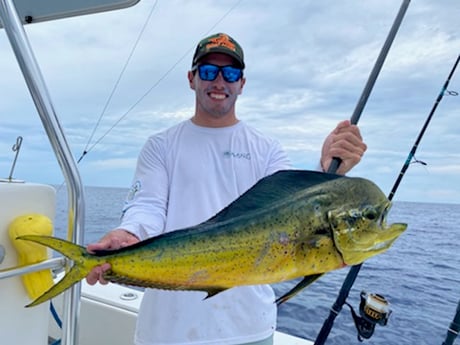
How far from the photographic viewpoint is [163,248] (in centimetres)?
95

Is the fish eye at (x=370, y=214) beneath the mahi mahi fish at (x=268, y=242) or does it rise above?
above

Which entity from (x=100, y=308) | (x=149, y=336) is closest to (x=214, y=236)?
(x=149, y=336)

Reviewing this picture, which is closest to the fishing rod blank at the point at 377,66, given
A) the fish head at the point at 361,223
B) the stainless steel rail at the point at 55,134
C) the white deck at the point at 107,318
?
the fish head at the point at 361,223

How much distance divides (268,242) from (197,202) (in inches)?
32.2

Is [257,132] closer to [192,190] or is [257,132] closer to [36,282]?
[192,190]

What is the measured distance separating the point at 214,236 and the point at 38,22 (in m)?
1.75

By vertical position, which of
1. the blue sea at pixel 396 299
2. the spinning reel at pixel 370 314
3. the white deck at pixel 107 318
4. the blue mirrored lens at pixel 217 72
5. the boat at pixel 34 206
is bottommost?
the blue sea at pixel 396 299

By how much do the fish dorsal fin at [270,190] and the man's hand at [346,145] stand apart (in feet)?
0.96

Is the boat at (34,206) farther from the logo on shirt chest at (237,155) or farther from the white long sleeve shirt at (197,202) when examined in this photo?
the logo on shirt chest at (237,155)

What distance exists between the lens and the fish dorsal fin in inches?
37.6

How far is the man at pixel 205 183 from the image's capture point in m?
1.61

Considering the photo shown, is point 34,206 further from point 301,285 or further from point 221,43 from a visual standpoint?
point 301,285

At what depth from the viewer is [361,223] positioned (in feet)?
3.04

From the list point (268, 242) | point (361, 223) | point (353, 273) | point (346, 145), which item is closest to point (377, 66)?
point (346, 145)
